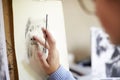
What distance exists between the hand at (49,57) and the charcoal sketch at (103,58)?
0.91ft

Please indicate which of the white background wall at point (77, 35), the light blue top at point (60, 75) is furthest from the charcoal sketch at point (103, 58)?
the light blue top at point (60, 75)

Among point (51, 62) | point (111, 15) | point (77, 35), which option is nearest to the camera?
point (111, 15)

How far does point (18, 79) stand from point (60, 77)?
103mm

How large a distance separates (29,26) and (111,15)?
0.20 m

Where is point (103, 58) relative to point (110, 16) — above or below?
below

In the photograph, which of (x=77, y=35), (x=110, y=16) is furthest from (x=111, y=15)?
(x=77, y=35)

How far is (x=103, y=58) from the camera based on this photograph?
859 millimetres

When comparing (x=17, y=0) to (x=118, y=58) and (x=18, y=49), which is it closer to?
(x=18, y=49)

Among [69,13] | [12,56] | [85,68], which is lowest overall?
[85,68]

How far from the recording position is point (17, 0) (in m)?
0.55

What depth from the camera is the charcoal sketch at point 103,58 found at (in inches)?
32.7

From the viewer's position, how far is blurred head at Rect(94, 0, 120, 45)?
1.58ft

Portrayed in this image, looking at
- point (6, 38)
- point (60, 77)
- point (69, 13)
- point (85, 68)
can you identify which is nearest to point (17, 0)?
point (6, 38)

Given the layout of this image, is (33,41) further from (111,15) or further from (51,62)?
(111,15)
